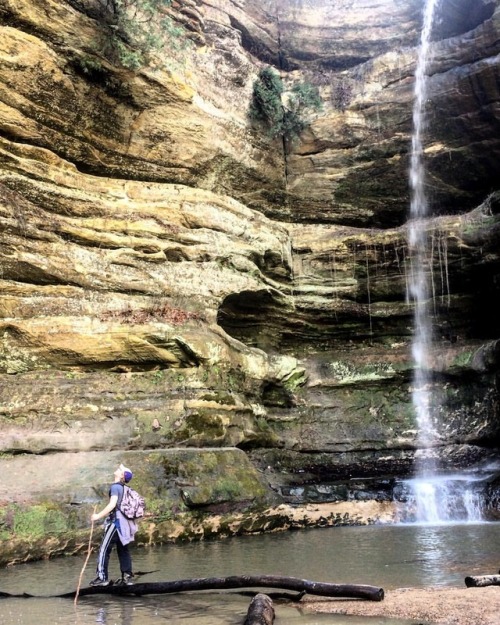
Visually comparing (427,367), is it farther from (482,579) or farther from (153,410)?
(482,579)

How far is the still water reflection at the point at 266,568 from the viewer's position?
18.9 ft

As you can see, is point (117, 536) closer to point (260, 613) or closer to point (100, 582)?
point (100, 582)

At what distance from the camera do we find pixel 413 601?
5.73 metres

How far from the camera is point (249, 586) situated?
6234mm

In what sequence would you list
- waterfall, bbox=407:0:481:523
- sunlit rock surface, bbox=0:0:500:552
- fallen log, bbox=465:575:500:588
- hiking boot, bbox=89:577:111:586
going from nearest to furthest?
fallen log, bbox=465:575:500:588 < hiking boot, bbox=89:577:111:586 < sunlit rock surface, bbox=0:0:500:552 < waterfall, bbox=407:0:481:523

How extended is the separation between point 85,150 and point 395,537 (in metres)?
12.8

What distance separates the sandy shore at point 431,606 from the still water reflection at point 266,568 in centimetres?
24

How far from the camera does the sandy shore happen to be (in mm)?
5051

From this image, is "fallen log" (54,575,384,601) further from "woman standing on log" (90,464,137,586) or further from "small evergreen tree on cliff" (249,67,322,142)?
"small evergreen tree on cliff" (249,67,322,142)

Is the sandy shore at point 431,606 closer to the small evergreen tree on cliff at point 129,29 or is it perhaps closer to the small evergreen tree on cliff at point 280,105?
the small evergreen tree on cliff at point 129,29

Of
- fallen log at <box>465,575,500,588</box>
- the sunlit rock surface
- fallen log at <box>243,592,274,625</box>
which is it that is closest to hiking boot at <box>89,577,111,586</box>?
fallen log at <box>243,592,274,625</box>

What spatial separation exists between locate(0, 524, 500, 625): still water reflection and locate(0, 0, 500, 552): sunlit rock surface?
2300 mm

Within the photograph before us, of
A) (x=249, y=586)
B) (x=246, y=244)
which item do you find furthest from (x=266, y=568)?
(x=246, y=244)

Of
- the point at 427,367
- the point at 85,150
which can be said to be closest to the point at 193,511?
the point at 85,150
